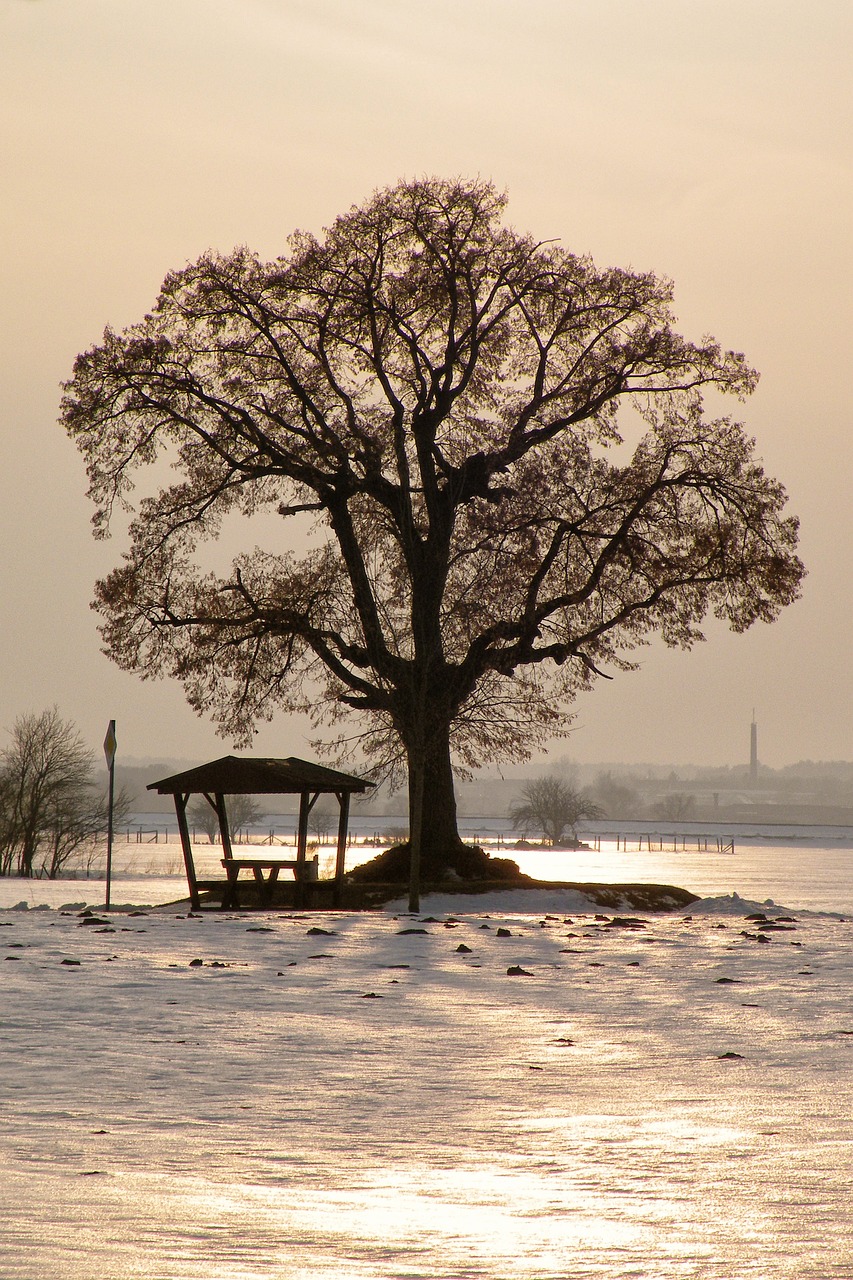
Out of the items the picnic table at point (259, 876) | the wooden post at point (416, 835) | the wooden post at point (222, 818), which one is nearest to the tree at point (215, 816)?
the wooden post at point (222, 818)

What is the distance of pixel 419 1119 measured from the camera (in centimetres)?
671

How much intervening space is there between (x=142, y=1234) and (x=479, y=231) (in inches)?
934

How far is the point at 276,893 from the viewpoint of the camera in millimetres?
22844

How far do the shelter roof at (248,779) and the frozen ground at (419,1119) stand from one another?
7.43 metres

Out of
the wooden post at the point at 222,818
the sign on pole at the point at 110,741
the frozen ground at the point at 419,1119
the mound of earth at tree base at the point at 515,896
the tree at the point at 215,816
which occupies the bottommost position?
the frozen ground at the point at 419,1119

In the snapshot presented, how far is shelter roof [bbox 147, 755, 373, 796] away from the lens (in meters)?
21.3

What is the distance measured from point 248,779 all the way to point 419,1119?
1493cm

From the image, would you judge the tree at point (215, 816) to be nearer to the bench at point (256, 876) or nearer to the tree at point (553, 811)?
the tree at point (553, 811)

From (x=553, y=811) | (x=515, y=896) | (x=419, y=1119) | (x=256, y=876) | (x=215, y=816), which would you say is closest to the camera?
(x=419, y=1119)

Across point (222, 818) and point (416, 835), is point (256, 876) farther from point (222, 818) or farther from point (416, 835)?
point (416, 835)

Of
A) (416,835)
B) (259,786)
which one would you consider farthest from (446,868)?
(259,786)

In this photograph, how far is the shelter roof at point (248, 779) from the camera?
2130 cm

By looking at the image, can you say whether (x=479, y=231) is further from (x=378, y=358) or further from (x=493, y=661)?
(x=493, y=661)

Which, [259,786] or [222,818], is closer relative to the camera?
[259,786]
